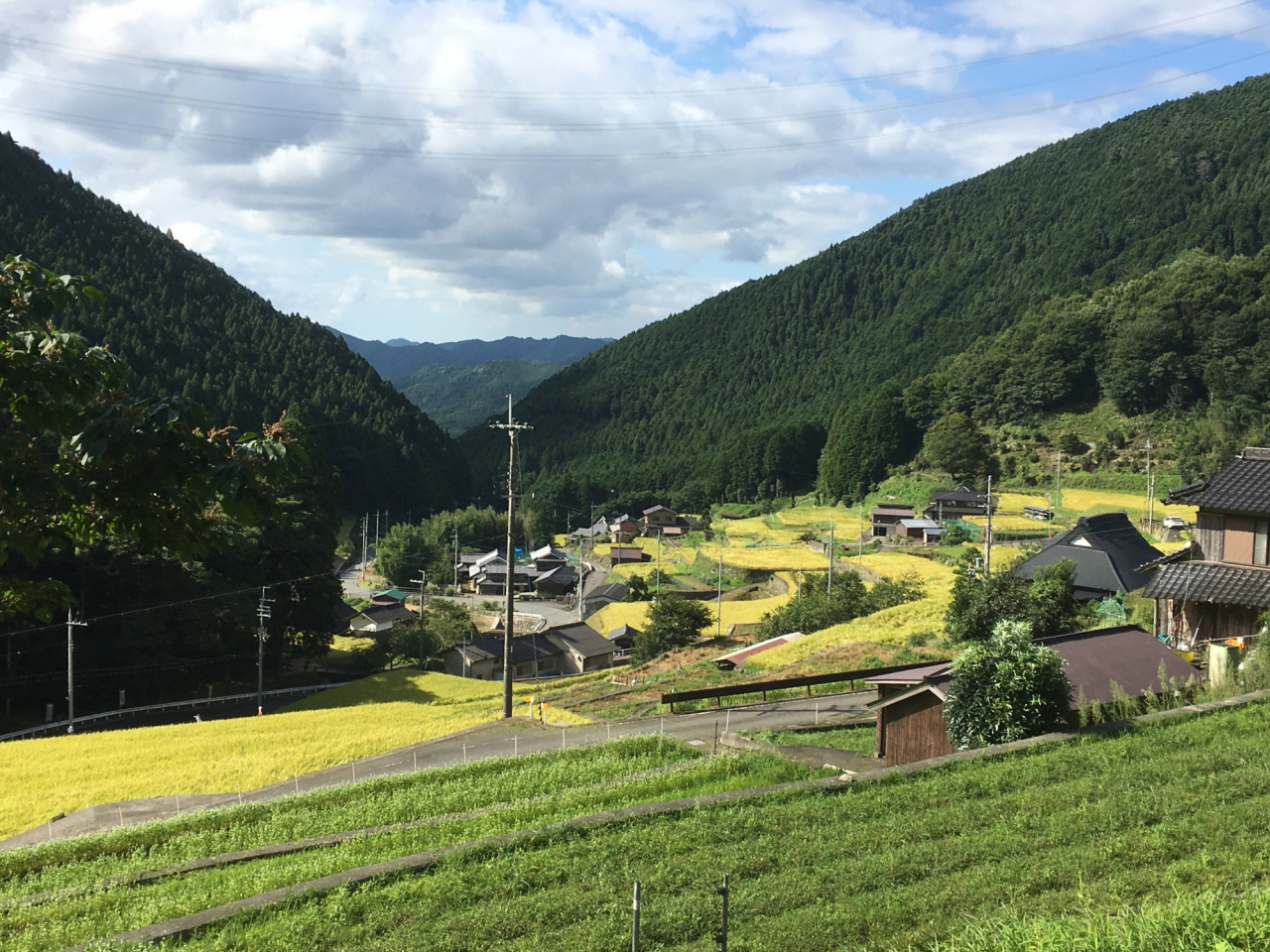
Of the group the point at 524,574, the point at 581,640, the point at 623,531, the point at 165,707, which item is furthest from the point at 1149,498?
the point at 165,707

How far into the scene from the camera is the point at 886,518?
78.4m

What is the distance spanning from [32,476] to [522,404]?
184 meters

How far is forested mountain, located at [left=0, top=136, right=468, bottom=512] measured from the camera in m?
94.7

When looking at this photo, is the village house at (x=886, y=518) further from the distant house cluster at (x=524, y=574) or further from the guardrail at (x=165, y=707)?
the guardrail at (x=165, y=707)

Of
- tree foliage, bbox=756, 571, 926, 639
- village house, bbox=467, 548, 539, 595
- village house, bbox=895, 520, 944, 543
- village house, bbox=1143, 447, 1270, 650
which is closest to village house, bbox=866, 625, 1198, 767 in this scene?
village house, bbox=1143, 447, 1270, 650

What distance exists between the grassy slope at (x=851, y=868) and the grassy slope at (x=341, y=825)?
1.35 m

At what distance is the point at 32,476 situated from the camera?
14.1 feet

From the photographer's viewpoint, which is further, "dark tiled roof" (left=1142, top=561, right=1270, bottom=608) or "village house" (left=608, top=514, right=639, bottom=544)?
"village house" (left=608, top=514, right=639, bottom=544)

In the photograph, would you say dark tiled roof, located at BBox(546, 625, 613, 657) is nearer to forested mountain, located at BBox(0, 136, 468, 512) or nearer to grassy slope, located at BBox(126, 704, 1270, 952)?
grassy slope, located at BBox(126, 704, 1270, 952)

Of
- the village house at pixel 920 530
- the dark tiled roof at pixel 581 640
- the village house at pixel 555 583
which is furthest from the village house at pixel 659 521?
the dark tiled roof at pixel 581 640

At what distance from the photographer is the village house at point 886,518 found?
77375 mm

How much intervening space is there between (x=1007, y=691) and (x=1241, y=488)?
10996mm

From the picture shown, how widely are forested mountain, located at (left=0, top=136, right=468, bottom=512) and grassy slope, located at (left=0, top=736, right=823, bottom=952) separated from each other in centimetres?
7859

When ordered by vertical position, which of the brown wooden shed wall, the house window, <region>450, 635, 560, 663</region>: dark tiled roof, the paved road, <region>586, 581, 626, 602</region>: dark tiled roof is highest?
the house window
